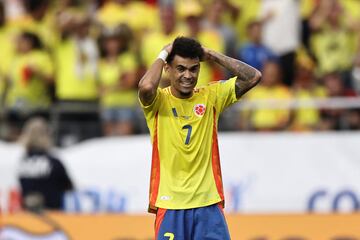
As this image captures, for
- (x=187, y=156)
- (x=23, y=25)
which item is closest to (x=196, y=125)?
(x=187, y=156)

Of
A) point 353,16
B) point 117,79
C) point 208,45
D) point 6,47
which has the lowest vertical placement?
point 117,79

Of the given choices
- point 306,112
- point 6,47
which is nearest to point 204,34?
point 306,112

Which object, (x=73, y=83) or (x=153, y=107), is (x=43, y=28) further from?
(x=153, y=107)

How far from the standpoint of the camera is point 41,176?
1454 cm

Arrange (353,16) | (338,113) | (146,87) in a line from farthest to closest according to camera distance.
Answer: (353,16) → (338,113) → (146,87)

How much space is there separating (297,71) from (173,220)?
22.1ft

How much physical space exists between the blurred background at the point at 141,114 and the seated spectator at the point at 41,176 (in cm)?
2

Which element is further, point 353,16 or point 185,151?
point 353,16

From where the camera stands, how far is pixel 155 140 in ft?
29.0

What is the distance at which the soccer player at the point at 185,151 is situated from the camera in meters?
8.70

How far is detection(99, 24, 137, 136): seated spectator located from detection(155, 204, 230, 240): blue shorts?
586cm

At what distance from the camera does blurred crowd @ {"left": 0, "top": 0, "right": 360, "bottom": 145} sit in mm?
14594

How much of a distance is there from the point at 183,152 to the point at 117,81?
19.9 feet

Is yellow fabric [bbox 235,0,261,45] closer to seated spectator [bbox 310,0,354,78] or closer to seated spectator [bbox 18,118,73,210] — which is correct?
seated spectator [bbox 310,0,354,78]
